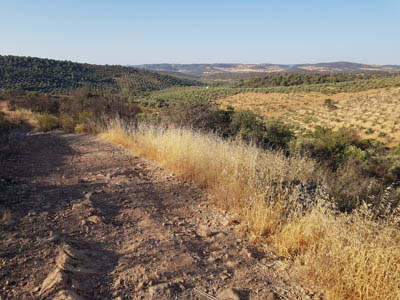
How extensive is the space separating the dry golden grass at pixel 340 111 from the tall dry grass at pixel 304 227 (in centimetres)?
1713

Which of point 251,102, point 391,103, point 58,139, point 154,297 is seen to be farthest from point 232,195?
point 251,102

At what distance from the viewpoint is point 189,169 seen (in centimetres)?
486

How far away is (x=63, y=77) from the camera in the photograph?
48.7m

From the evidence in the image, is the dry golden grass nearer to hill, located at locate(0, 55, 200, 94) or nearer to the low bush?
the low bush

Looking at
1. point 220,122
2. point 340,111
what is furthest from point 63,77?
point 220,122

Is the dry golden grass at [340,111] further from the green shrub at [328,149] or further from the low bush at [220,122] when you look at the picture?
the low bush at [220,122]

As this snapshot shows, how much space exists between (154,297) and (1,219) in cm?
219

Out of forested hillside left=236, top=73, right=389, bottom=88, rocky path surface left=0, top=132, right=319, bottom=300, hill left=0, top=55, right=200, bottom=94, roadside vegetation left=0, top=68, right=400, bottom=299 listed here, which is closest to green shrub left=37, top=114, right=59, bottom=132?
roadside vegetation left=0, top=68, right=400, bottom=299

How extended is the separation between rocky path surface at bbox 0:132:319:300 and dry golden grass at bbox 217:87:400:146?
18.3 meters

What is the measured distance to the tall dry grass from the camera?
199 centimetres

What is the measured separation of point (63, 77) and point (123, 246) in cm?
5455

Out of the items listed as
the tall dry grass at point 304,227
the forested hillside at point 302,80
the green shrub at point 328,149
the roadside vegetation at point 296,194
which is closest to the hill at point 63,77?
the forested hillside at point 302,80

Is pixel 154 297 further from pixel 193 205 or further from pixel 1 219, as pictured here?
pixel 1 219

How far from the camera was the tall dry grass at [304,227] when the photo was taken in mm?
1988
